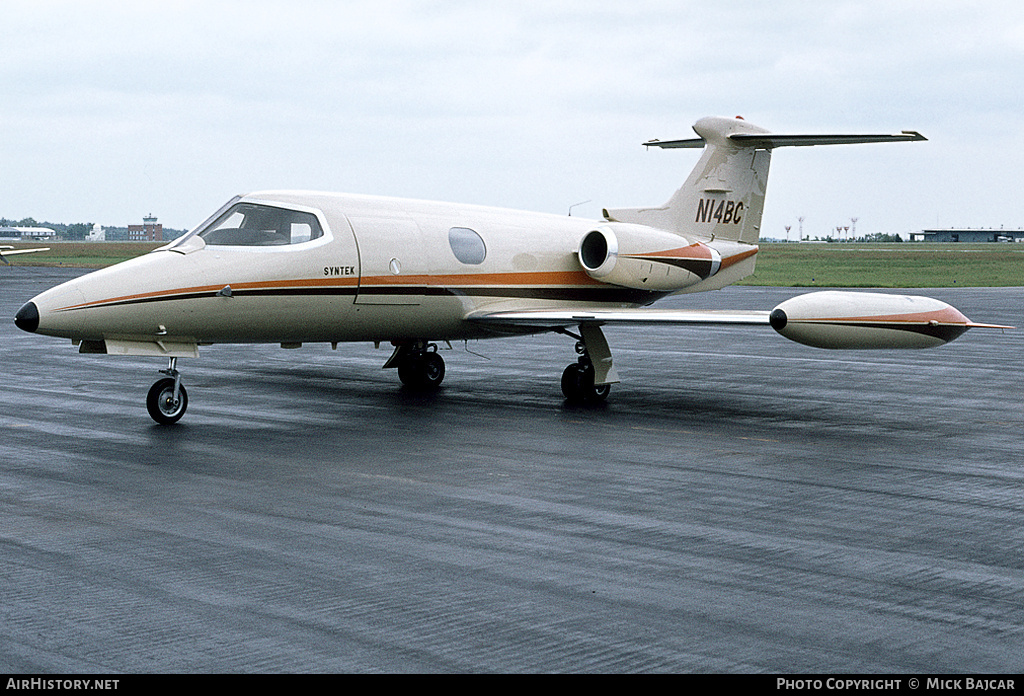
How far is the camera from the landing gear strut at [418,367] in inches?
685

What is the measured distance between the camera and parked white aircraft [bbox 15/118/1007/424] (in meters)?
13.2

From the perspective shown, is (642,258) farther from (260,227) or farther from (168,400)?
(168,400)

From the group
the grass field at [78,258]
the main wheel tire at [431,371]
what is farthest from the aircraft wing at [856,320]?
the grass field at [78,258]

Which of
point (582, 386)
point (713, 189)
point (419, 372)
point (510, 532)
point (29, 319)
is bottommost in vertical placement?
point (510, 532)

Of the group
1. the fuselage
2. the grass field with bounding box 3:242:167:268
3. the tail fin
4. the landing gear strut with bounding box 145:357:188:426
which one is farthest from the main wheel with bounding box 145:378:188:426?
the grass field with bounding box 3:242:167:268

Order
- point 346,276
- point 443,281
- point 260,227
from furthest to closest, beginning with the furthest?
point 443,281, point 346,276, point 260,227

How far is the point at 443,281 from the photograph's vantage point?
1579cm

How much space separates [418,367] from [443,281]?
205 cm

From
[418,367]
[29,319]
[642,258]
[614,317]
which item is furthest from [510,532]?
[642,258]

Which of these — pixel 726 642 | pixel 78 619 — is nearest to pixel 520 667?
pixel 726 642

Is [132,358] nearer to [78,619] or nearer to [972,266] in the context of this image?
[78,619]

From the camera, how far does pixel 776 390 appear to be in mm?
17516

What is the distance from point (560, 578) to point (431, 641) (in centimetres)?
139

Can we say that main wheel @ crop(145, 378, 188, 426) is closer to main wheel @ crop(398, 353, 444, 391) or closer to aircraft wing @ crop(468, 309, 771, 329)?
aircraft wing @ crop(468, 309, 771, 329)
